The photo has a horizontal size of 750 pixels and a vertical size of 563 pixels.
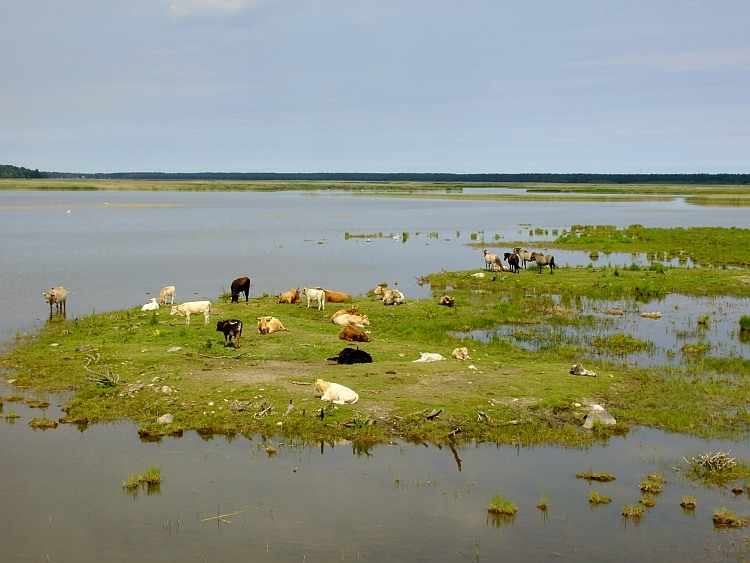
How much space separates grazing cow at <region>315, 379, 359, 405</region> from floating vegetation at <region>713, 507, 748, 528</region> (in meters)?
7.61

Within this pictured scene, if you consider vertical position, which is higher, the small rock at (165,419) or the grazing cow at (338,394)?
the grazing cow at (338,394)

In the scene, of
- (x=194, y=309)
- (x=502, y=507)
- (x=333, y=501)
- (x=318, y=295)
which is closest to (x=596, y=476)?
(x=502, y=507)

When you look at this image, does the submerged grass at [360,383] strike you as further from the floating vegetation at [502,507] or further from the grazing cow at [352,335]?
the floating vegetation at [502,507]

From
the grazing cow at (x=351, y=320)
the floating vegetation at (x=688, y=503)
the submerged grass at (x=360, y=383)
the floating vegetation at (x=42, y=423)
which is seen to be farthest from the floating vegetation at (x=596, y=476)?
the grazing cow at (x=351, y=320)

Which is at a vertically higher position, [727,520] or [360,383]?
[360,383]

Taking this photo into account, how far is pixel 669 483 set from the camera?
13.4 metres

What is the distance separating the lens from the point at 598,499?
42.0 ft

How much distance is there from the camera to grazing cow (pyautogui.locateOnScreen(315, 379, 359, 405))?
54.1 feet

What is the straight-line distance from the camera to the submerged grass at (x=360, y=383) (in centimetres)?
1580

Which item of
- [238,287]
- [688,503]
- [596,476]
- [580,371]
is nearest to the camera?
[688,503]

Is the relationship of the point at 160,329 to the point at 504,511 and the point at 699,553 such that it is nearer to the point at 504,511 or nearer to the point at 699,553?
the point at 504,511

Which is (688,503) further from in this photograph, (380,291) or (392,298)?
(380,291)

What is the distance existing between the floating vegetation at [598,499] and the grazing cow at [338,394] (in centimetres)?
570

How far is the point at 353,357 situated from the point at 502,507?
8.21 meters
